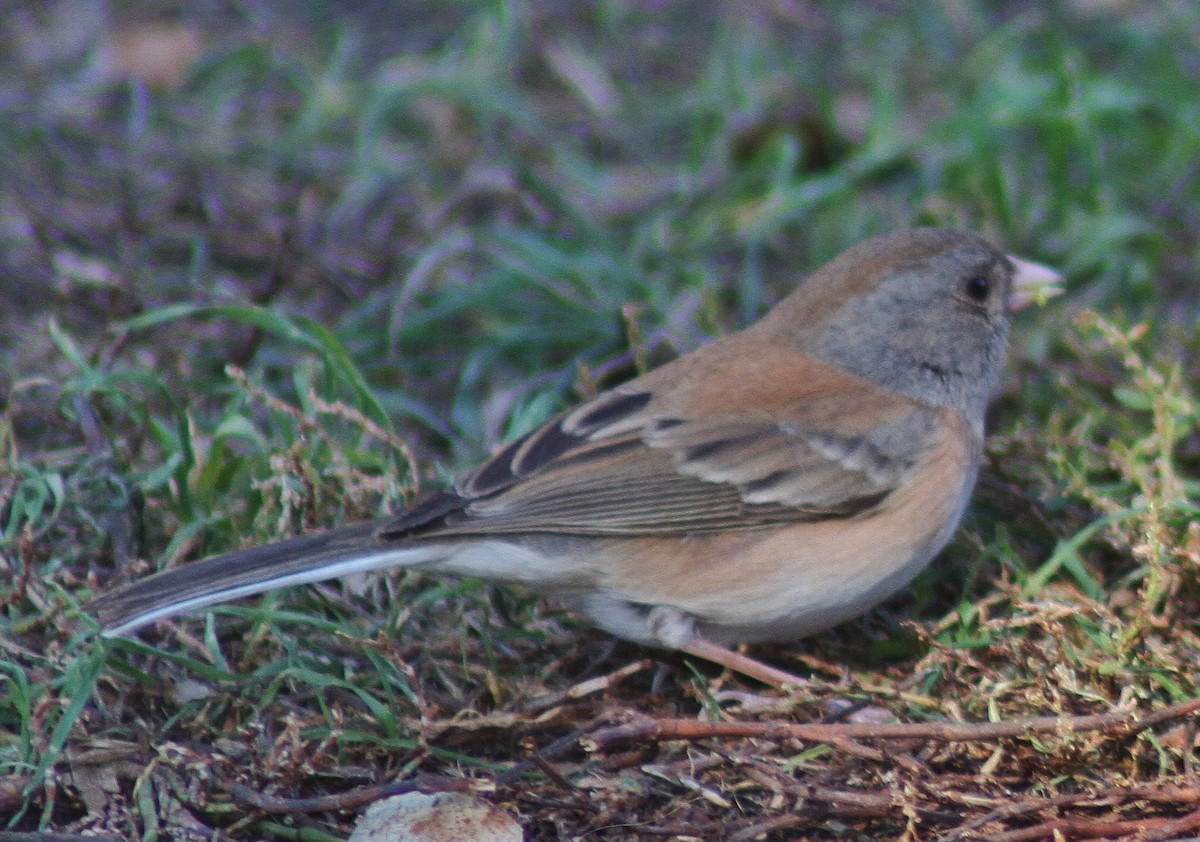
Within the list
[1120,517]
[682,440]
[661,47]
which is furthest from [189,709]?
[661,47]

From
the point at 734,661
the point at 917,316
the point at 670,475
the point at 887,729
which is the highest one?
the point at 917,316

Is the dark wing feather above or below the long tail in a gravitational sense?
above

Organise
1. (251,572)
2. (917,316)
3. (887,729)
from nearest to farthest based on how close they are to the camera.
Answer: (887,729) < (251,572) < (917,316)

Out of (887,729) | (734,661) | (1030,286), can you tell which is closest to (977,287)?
(1030,286)

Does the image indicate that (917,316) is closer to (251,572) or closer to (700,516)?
(700,516)

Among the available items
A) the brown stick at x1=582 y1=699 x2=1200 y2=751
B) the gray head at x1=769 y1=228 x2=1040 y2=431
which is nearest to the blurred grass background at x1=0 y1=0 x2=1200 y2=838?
the brown stick at x1=582 y1=699 x2=1200 y2=751

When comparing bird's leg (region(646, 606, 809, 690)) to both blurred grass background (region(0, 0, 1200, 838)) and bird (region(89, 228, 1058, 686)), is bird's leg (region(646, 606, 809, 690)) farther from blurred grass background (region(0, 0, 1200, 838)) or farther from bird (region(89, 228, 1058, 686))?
blurred grass background (region(0, 0, 1200, 838))

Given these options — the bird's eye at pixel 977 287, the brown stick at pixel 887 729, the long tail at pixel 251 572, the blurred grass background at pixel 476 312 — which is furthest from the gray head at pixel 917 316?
the long tail at pixel 251 572
